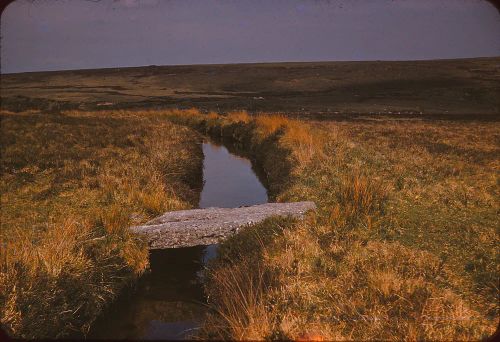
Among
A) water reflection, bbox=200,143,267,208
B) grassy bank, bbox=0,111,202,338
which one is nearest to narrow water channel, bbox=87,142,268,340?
grassy bank, bbox=0,111,202,338

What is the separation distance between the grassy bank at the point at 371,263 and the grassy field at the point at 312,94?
89.7 ft

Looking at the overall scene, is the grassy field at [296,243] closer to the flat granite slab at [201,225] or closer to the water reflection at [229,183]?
the flat granite slab at [201,225]

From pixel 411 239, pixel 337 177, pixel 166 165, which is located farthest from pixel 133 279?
pixel 166 165

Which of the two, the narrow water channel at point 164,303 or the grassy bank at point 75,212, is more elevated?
the grassy bank at point 75,212

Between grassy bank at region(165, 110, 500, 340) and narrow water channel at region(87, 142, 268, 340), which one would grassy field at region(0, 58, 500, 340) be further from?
narrow water channel at region(87, 142, 268, 340)

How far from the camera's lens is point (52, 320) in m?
4.90

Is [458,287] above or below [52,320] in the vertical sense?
above

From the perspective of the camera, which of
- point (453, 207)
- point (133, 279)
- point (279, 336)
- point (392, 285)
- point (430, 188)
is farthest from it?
point (430, 188)

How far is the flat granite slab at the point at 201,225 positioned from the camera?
704 centimetres

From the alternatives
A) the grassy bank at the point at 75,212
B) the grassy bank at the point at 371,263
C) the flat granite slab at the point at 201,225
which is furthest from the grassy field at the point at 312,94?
the flat granite slab at the point at 201,225

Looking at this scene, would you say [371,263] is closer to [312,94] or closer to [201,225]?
[201,225]

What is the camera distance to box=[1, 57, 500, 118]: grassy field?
142 ft

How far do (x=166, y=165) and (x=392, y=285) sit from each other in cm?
1012

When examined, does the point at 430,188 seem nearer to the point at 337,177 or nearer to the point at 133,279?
the point at 337,177
